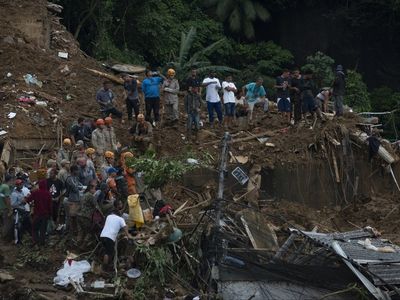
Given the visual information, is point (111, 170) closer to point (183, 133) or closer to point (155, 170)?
point (155, 170)

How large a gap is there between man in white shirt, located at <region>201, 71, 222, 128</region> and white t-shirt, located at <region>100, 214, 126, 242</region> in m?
5.94

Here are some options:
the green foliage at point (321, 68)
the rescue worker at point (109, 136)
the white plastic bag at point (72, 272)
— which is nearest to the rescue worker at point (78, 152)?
the rescue worker at point (109, 136)

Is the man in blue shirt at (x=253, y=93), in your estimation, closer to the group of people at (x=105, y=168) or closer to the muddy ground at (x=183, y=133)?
the group of people at (x=105, y=168)

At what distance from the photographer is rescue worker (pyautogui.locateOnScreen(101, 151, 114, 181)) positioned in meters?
16.3

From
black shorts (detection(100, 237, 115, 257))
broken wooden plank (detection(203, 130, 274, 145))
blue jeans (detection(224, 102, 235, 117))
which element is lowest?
black shorts (detection(100, 237, 115, 257))

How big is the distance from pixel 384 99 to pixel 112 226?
20457mm

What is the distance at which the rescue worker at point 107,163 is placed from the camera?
16327 mm

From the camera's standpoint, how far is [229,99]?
2025 centimetres

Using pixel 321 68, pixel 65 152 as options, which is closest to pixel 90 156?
pixel 65 152

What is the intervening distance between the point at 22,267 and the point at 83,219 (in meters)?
1.41

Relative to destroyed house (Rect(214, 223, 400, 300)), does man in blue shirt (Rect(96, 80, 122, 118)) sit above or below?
above

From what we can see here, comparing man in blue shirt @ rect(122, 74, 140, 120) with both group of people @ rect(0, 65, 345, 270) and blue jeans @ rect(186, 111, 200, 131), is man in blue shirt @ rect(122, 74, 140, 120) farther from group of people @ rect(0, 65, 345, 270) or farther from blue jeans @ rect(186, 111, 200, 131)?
blue jeans @ rect(186, 111, 200, 131)

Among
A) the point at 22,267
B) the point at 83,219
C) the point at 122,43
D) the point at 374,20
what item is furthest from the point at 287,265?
the point at 374,20

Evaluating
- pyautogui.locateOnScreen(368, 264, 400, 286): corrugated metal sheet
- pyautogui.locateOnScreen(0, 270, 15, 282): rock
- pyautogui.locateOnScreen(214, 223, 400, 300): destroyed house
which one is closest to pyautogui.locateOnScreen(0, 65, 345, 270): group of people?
pyautogui.locateOnScreen(0, 270, 15, 282): rock
